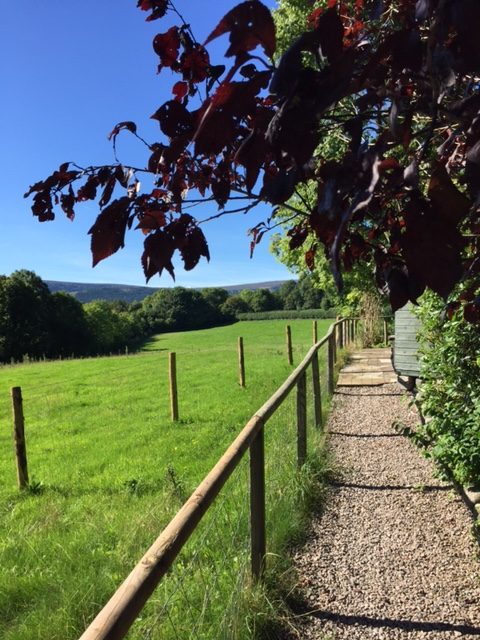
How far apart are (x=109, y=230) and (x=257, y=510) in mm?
2394

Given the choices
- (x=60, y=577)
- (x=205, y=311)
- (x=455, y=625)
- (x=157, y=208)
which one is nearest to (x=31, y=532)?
(x=60, y=577)

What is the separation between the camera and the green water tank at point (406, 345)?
25.9 ft

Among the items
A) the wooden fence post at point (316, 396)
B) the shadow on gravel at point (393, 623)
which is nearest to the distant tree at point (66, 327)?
the wooden fence post at point (316, 396)

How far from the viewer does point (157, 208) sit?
138cm

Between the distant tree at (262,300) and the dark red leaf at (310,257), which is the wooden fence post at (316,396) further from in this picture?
the distant tree at (262,300)

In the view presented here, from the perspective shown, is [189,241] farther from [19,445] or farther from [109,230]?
[19,445]

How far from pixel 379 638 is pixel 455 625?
0.43 m

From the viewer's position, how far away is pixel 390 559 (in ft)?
11.4

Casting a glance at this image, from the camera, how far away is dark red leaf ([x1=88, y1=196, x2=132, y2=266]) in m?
1.14

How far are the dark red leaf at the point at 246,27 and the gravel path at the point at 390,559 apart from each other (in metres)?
2.80

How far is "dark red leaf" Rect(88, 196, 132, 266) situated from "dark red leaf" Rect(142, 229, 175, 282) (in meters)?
0.08

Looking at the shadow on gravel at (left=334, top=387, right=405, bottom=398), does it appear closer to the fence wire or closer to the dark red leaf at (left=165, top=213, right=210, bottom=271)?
the fence wire

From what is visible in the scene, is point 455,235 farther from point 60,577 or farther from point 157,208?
point 60,577

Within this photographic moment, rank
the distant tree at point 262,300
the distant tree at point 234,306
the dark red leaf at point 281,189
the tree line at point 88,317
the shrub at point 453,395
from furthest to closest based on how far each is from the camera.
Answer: the distant tree at point 262,300 < the distant tree at point 234,306 < the tree line at point 88,317 < the shrub at point 453,395 < the dark red leaf at point 281,189
